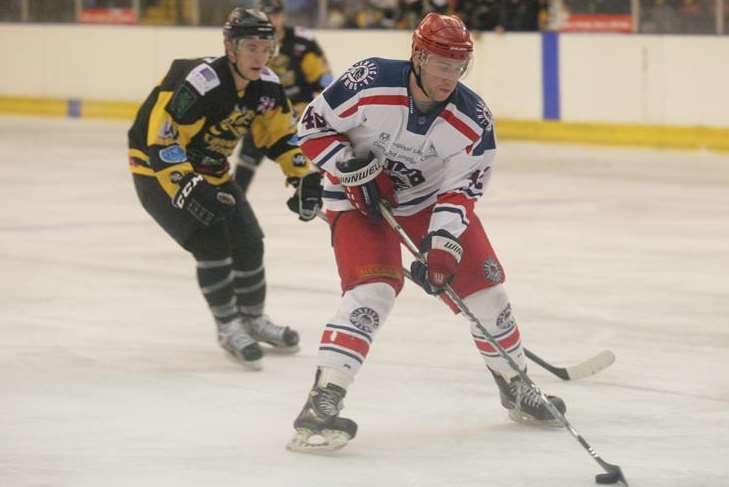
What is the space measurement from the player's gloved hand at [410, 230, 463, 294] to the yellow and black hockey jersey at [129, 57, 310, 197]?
1.18 metres

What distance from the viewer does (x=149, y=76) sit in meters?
15.2

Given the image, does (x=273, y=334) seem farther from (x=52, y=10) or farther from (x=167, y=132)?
(x=52, y=10)

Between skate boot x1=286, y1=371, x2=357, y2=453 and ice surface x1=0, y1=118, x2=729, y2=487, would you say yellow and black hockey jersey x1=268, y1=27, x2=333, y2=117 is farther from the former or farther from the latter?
skate boot x1=286, y1=371, x2=357, y2=453

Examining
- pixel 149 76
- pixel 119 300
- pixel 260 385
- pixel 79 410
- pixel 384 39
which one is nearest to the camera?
pixel 79 410

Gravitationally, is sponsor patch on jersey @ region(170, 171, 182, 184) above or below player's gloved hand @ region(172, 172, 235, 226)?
above

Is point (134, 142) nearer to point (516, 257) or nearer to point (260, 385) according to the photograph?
point (260, 385)

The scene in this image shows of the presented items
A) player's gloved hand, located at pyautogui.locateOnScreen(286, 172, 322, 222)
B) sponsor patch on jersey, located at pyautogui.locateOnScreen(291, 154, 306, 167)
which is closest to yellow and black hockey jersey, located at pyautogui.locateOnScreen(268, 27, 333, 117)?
sponsor patch on jersey, located at pyautogui.locateOnScreen(291, 154, 306, 167)

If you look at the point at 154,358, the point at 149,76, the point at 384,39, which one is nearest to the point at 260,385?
the point at 154,358

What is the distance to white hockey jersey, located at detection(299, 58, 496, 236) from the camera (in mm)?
4406

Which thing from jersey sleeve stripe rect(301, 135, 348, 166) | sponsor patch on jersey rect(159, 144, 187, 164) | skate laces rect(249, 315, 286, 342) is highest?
jersey sleeve stripe rect(301, 135, 348, 166)

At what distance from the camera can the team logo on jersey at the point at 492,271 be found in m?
4.57

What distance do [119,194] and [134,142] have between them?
15.5 ft

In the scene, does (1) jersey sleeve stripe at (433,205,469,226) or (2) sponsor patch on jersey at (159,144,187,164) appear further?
(2) sponsor patch on jersey at (159,144,187,164)

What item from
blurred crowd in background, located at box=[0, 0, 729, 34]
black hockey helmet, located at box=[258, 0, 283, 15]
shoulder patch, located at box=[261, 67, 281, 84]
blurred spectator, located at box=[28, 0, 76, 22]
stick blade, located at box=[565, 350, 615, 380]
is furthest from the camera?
blurred spectator, located at box=[28, 0, 76, 22]
